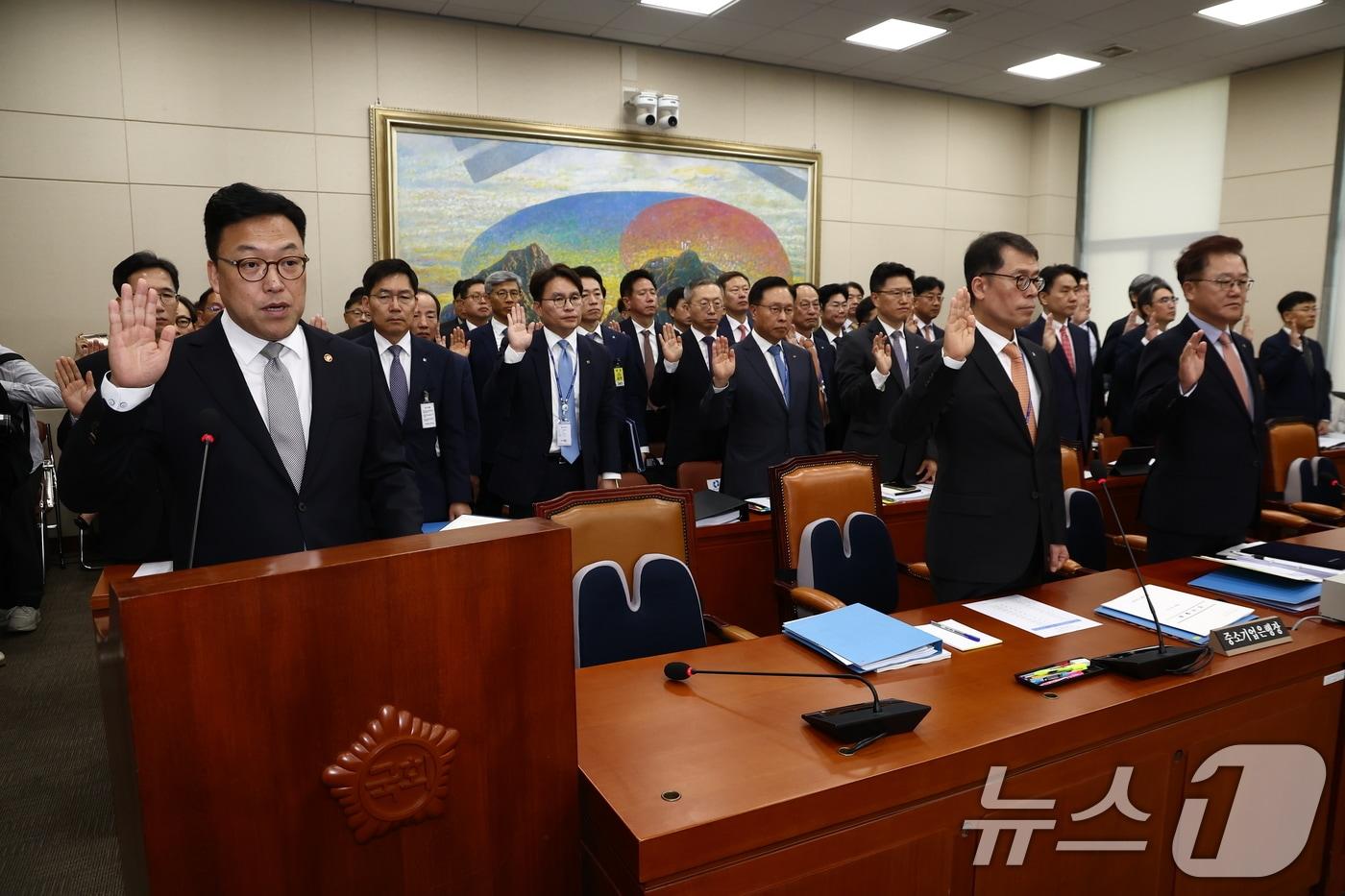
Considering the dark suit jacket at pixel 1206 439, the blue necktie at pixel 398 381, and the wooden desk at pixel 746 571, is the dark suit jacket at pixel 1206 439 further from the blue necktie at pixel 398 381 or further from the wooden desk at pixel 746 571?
the blue necktie at pixel 398 381

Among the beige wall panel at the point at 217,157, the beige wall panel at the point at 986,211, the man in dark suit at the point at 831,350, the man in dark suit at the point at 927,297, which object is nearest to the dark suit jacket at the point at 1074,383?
the man in dark suit at the point at 927,297

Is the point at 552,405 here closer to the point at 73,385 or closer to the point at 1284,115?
the point at 73,385

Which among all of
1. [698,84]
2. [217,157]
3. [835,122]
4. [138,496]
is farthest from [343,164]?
[138,496]

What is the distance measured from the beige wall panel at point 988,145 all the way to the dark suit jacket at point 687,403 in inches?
215

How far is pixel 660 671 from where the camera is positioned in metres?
1.72

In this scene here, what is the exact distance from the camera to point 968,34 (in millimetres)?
7117

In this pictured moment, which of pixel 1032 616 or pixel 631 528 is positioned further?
pixel 631 528

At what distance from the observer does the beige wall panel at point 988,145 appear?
29.7 ft

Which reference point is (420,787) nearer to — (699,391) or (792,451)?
(792,451)

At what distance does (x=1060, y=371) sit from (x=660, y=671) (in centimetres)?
414

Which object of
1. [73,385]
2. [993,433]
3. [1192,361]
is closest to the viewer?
[73,385]

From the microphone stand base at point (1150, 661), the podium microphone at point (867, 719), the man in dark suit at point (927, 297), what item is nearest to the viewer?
the podium microphone at point (867, 719)

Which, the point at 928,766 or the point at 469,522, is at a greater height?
the point at 469,522

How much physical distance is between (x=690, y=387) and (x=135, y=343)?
3.24 meters
